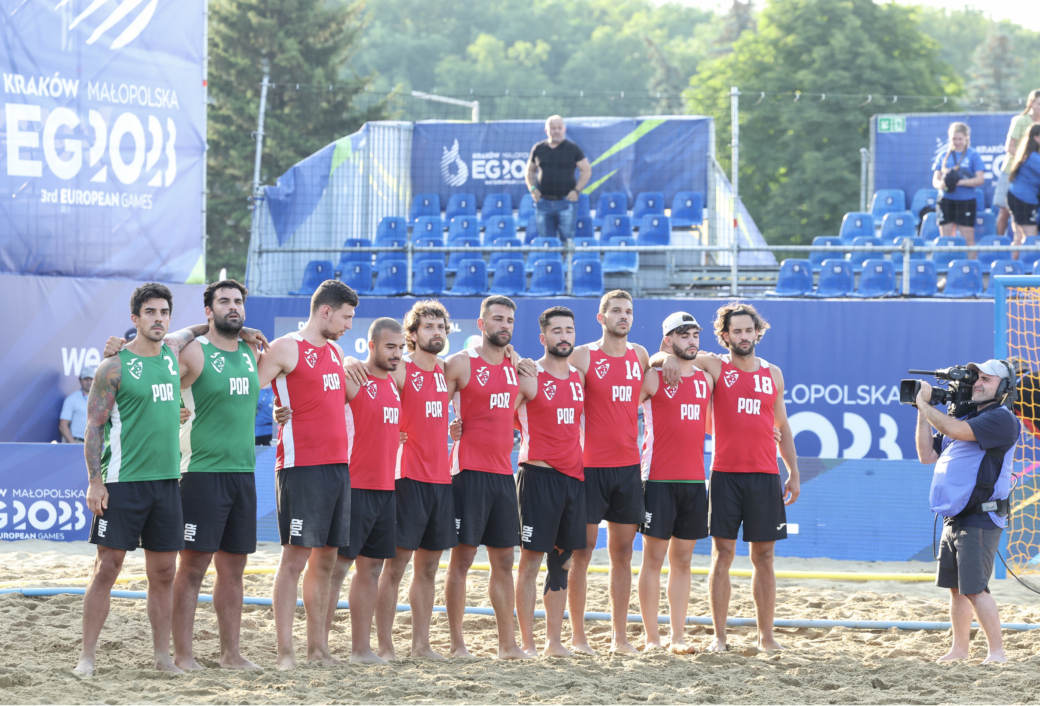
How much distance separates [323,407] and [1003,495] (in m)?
4.06

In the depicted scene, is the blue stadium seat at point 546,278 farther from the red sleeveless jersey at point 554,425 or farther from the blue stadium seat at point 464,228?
the red sleeveless jersey at point 554,425

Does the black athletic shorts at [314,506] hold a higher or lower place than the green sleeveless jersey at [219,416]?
lower

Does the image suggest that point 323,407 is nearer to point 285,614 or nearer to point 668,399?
point 285,614

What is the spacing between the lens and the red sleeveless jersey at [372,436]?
243 inches

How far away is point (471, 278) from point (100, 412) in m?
9.08

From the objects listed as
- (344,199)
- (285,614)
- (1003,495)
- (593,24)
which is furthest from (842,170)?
(593,24)

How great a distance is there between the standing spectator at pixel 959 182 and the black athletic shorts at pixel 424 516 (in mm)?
10355

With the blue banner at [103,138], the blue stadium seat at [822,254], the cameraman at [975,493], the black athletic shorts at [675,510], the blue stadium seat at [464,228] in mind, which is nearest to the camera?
the cameraman at [975,493]

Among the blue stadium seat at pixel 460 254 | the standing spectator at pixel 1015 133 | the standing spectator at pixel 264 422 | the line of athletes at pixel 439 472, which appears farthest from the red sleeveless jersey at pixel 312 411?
the standing spectator at pixel 1015 133

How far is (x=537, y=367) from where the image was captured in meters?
6.69

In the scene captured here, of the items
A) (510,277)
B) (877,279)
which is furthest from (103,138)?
(877,279)

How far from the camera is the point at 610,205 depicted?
61.4 ft

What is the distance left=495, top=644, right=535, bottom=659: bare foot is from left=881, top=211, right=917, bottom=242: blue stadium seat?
12.4 meters

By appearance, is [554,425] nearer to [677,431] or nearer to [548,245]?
[677,431]
